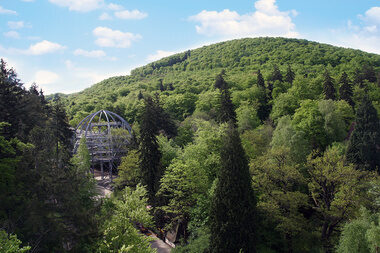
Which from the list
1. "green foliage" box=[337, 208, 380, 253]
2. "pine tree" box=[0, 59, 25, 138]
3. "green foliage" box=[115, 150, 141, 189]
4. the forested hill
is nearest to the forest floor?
"green foliage" box=[115, 150, 141, 189]

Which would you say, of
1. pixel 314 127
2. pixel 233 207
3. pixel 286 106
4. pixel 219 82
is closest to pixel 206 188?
pixel 233 207

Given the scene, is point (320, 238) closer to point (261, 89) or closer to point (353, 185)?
point (353, 185)

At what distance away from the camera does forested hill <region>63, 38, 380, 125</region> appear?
68.7 metres

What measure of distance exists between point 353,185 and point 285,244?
7420 millimetres

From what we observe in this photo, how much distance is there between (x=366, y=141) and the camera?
2820 cm

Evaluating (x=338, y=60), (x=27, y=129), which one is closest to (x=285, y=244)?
(x=27, y=129)

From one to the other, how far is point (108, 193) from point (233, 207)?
915 inches

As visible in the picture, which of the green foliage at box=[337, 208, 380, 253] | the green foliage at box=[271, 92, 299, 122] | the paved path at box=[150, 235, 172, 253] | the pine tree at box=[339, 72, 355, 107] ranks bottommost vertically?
the paved path at box=[150, 235, 172, 253]

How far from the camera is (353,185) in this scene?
2091 centimetres

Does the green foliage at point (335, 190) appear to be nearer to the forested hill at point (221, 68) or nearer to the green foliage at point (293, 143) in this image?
the green foliage at point (293, 143)

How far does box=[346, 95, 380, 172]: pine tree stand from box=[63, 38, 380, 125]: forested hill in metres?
18.7

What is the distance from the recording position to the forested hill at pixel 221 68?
2704 inches

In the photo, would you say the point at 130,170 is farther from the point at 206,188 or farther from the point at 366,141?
the point at 366,141

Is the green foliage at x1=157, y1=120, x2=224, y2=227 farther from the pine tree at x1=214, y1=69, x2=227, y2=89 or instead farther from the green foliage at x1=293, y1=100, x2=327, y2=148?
the pine tree at x1=214, y1=69, x2=227, y2=89
